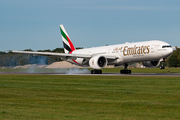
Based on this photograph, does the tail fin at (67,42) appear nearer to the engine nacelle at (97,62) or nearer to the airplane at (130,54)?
the airplane at (130,54)

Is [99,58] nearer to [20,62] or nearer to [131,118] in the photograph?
[131,118]

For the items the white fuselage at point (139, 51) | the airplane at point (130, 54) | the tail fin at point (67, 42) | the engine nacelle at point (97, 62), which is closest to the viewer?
the white fuselage at point (139, 51)

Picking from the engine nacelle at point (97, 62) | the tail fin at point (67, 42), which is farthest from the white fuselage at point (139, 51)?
the tail fin at point (67, 42)

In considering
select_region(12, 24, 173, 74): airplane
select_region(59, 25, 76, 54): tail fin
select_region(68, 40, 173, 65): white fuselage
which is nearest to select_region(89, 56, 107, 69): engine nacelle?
select_region(12, 24, 173, 74): airplane

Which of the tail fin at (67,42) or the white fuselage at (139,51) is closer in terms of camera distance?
the white fuselage at (139,51)

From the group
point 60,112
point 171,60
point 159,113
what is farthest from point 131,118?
point 171,60

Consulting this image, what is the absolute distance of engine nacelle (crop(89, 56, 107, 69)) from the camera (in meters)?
47.1

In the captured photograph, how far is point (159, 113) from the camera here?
36.8 ft

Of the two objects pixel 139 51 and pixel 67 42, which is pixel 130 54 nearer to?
pixel 139 51

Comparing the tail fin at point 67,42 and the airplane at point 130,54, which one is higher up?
the tail fin at point 67,42

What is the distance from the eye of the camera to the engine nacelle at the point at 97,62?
47.1 meters

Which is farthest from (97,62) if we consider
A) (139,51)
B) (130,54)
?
(139,51)

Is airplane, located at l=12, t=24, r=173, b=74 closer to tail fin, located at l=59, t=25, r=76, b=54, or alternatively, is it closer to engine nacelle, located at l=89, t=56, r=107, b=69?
engine nacelle, located at l=89, t=56, r=107, b=69

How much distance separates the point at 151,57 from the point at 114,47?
7959 mm
